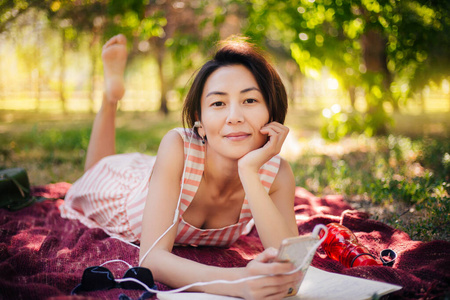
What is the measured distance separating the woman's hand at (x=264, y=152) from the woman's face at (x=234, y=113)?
0.21 feet

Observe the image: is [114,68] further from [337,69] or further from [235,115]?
[337,69]

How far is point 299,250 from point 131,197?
177cm

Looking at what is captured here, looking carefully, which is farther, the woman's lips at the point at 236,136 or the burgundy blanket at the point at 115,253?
the woman's lips at the point at 236,136

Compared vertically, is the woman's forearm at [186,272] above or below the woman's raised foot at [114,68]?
below

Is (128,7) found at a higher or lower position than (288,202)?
higher

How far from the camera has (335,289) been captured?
6.11ft

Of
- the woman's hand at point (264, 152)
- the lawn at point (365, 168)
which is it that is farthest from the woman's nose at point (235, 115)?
the lawn at point (365, 168)

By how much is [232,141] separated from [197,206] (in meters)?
0.65

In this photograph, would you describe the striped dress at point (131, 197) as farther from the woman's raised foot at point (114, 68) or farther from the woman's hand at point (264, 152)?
the woman's raised foot at point (114, 68)

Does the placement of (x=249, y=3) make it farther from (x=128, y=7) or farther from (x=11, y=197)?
(x=11, y=197)

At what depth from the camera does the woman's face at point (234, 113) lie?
7.07ft

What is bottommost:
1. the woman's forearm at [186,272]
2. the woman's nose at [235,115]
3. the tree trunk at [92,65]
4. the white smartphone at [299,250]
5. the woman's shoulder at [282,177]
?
the woman's forearm at [186,272]

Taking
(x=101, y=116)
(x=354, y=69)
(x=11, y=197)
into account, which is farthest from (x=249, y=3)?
(x=11, y=197)

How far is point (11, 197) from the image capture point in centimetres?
362
